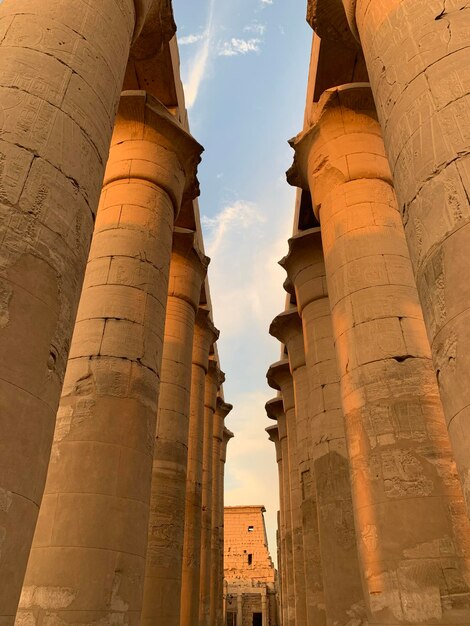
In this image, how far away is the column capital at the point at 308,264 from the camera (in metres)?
12.2

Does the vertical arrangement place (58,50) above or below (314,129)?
below

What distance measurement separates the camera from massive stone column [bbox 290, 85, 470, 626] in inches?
216

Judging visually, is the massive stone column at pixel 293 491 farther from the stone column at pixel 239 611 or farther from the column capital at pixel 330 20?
the stone column at pixel 239 611

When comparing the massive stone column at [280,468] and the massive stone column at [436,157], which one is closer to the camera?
the massive stone column at [436,157]

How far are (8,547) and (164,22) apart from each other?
8171 millimetres

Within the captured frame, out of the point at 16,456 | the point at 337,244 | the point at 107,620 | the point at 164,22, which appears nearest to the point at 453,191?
the point at 16,456

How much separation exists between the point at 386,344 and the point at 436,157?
3579mm

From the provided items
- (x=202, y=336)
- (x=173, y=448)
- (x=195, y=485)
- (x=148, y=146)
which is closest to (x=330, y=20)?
(x=148, y=146)

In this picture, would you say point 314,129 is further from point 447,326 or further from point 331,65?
point 447,326

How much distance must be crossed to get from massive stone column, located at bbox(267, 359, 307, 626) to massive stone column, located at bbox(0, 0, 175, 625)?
13523 millimetres

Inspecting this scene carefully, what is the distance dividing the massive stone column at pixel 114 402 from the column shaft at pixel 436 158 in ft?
13.6

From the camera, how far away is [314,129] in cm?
942

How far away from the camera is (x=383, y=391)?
6.70m

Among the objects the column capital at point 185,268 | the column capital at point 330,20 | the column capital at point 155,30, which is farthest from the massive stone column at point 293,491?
the column capital at point 155,30
